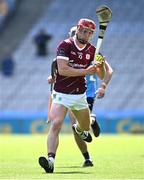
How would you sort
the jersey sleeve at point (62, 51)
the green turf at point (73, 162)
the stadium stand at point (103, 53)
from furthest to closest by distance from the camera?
1. the stadium stand at point (103, 53)
2. the jersey sleeve at point (62, 51)
3. the green turf at point (73, 162)

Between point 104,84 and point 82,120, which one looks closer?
Result: point 82,120

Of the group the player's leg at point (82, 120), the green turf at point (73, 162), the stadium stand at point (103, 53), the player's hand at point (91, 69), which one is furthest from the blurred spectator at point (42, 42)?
the player's hand at point (91, 69)

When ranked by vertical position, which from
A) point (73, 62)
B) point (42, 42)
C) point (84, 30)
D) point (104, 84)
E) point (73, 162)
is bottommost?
point (42, 42)

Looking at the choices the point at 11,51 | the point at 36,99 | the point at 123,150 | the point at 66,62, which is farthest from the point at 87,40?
the point at 11,51

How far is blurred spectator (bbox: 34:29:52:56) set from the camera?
36891 millimetres

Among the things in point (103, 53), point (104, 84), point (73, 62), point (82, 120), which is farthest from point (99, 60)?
point (103, 53)

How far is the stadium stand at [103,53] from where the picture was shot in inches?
1362

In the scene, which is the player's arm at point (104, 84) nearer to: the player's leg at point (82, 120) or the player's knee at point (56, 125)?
the player's leg at point (82, 120)

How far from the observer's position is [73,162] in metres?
14.8

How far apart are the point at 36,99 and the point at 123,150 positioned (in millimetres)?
15935

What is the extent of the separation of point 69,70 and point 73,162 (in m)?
2.93

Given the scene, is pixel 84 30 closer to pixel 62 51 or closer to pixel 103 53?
pixel 62 51

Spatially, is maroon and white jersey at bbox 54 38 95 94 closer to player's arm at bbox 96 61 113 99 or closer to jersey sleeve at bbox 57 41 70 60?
jersey sleeve at bbox 57 41 70 60

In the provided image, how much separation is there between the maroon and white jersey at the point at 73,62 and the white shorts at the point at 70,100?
6 centimetres
